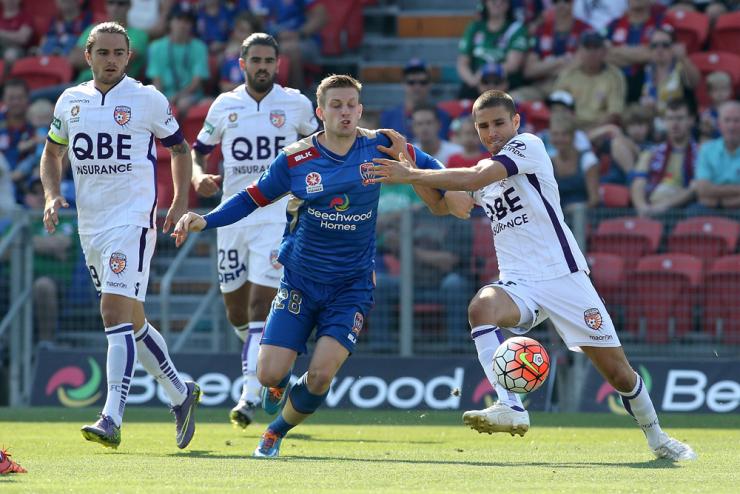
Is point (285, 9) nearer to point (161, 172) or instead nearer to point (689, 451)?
point (161, 172)

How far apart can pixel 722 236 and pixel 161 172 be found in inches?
252

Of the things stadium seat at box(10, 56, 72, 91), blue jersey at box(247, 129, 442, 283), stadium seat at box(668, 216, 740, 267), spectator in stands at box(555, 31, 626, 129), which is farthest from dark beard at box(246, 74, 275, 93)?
stadium seat at box(10, 56, 72, 91)

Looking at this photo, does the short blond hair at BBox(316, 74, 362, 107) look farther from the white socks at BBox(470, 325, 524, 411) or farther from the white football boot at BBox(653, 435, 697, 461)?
the white football boot at BBox(653, 435, 697, 461)

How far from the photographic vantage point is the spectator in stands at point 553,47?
17219mm

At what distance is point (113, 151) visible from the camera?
943 cm

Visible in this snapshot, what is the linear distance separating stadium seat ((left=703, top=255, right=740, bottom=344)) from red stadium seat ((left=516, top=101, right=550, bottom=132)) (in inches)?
132

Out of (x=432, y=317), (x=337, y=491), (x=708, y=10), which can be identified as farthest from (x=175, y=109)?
(x=337, y=491)

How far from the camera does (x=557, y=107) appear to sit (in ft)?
50.4

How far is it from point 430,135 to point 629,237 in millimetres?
2748

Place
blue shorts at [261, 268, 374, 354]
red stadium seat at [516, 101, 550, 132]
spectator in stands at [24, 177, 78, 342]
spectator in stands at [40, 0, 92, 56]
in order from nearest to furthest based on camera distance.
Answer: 1. blue shorts at [261, 268, 374, 354]
2. spectator in stands at [24, 177, 78, 342]
3. red stadium seat at [516, 101, 550, 132]
4. spectator in stands at [40, 0, 92, 56]

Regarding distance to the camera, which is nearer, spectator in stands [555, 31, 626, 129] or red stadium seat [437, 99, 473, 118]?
spectator in stands [555, 31, 626, 129]

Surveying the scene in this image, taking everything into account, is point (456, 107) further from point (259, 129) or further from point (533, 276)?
point (533, 276)

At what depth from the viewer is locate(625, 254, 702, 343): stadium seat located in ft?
44.1

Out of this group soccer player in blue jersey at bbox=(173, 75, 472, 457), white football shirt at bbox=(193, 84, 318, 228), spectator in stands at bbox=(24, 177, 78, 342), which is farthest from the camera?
spectator in stands at bbox=(24, 177, 78, 342)
